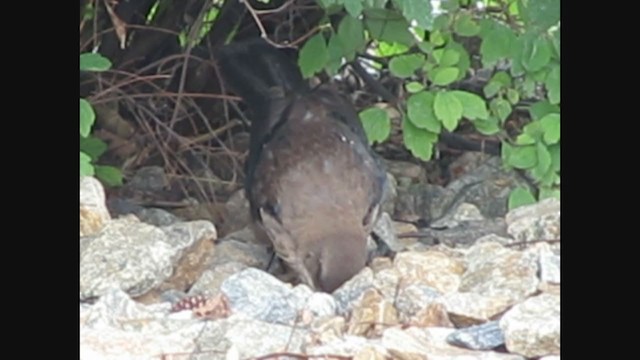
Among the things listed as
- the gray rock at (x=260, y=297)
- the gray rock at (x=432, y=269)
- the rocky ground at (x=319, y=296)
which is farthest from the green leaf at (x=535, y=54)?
the gray rock at (x=260, y=297)

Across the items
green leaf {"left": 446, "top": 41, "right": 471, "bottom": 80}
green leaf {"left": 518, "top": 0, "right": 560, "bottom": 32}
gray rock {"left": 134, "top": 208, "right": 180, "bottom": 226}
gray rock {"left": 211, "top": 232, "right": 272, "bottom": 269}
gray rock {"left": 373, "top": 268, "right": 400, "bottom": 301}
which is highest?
green leaf {"left": 518, "top": 0, "right": 560, "bottom": 32}

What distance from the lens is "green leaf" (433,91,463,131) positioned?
17.4 feet

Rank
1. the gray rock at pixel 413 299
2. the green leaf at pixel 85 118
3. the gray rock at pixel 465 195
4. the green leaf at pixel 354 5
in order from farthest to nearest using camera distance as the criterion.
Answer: the gray rock at pixel 465 195 → the green leaf at pixel 85 118 → the green leaf at pixel 354 5 → the gray rock at pixel 413 299

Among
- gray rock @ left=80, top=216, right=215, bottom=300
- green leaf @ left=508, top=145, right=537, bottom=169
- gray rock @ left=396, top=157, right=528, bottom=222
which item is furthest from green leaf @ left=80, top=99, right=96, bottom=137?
gray rock @ left=396, top=157, right=528, bottom=222

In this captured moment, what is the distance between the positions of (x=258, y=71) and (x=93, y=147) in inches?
32.0

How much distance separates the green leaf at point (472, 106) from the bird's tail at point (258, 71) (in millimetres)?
851

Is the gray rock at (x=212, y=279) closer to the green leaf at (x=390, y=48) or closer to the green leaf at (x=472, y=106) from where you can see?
the green leaf at (x=472, y=106)

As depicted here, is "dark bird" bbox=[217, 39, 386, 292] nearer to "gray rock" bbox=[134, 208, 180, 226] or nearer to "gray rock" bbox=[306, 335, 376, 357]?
"gray rock" bbox=[134, 208, 180, 226]

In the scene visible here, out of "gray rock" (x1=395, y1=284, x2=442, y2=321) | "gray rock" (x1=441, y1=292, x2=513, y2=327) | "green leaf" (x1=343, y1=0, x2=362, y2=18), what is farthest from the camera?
"green leaf" (x1=343, y1=0, x2=362, y2=18)

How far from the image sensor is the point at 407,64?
5484 millimetres

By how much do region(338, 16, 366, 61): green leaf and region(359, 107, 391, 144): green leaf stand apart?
299 millimetres

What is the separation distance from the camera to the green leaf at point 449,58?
5.42 m

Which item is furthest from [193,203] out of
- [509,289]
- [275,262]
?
[509,289]
